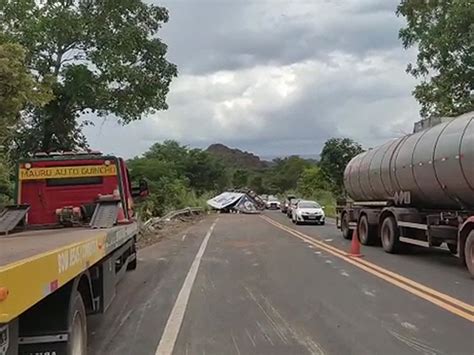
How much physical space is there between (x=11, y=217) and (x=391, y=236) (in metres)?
11.1

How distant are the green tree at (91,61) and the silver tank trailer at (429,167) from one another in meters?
10.0

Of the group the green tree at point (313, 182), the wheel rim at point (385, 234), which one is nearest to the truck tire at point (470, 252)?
the wheel rim at point (385, 234)

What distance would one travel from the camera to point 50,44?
24.4 meters

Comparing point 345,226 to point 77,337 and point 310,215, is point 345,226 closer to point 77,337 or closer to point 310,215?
point 310,215

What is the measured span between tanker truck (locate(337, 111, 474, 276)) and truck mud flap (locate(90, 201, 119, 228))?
23.7ft

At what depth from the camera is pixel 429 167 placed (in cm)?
1512

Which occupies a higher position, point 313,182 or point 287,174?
point 287,174

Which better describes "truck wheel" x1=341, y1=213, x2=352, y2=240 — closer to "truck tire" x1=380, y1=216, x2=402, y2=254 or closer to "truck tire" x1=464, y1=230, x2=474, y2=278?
"truck tire" x1=380, y1=216, x2=402, y2=254

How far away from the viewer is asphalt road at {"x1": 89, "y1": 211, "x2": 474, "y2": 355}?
7172 mm

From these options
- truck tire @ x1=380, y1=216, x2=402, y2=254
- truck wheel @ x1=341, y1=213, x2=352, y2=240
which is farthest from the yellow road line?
truck wheel @ x1=341, y1=213, x2=352, y2=240

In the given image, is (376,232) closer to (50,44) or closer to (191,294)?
(191,294)

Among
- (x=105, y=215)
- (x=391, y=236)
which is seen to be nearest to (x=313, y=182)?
(x=391, y=236)

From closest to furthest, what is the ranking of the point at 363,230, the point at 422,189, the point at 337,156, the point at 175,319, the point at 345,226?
the point at 175,319 < the point at 422,189 < the point at 363,230 < the point at 345,226 < the point at 337,156

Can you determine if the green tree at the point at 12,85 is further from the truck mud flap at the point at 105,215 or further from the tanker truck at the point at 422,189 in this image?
the tanker truck at the point at 422,189
